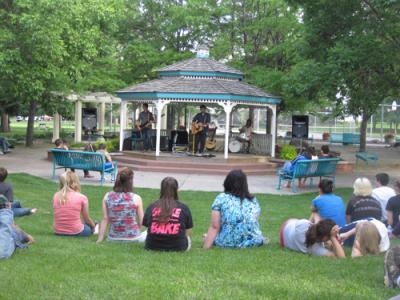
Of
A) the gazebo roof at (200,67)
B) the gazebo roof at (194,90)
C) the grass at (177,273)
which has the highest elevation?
the gazebo roof at (200,67)

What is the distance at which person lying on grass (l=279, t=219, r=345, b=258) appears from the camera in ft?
22.5

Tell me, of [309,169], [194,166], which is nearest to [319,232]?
[309,169]

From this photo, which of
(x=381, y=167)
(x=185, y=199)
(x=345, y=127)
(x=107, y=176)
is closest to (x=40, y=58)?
(x=107, y=176)

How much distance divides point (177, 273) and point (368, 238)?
2.68 metres

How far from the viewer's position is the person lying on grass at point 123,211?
24.8ft

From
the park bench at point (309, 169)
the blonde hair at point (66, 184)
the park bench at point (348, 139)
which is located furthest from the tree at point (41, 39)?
the park bench at point (348, 139)

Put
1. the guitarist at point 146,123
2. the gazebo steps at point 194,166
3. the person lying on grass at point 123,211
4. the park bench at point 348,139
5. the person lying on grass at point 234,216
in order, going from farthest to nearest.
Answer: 1. the park bench at point 348,139
2. the guitarist at point 146,123
3. the gazebo steps at point 194,166
4. the person lying on grass at point 123,211
5. the person lying on grass at point 234,216

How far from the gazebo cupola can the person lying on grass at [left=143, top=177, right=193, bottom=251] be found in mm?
14622

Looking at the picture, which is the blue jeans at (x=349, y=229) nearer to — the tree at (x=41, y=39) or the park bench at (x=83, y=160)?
the park bench at (x=83, y=160)

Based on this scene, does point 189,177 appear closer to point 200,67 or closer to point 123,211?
point 200,67

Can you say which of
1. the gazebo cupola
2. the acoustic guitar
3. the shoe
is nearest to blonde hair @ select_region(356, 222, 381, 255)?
the shoe

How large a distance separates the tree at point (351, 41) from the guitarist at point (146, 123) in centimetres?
694

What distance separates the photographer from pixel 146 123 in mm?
23469

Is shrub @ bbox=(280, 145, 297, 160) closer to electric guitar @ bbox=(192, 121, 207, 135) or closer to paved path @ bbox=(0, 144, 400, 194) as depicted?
paved path @ bbox=(0, 144, 400, 194)
